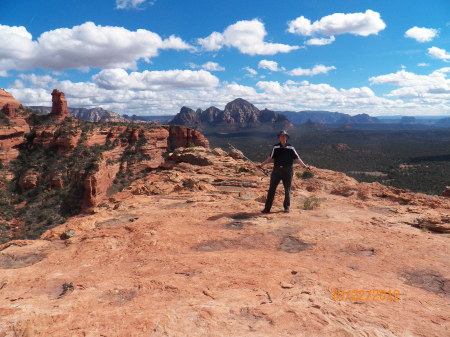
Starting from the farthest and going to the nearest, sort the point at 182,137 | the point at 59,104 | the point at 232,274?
the point at 182,137 → the point at 59,104 → the point at 232,274

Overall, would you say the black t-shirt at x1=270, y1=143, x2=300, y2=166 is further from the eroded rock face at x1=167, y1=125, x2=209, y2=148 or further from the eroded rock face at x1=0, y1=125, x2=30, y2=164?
the eroded rock face at x1=167, y1=125, x2=209, y2=148

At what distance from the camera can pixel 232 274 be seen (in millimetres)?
4852

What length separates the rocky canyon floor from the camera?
3.50 m

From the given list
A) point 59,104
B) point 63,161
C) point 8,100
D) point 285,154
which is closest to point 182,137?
point 63,161

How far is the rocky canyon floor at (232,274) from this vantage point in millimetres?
3500

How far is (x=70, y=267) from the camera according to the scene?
533cm

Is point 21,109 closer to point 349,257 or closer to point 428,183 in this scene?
point 349,257

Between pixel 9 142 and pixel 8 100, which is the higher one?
pixel 8 100

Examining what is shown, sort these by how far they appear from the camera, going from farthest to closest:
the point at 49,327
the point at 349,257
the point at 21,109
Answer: the point at 21,109 < the point at 349,257 < the point at 49,327

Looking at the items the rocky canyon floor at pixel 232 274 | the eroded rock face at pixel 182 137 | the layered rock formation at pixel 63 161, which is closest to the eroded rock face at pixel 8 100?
the layered rock formation at pixel 63 161

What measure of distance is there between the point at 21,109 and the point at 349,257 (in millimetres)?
59455

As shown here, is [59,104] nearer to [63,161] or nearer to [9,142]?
[9,142]

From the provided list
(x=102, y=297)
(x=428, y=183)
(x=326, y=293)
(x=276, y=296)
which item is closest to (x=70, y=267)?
(x=102, y=297)

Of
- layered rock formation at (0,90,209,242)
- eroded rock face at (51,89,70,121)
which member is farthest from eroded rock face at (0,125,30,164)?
eroded rock face at (51,89,70,121)
